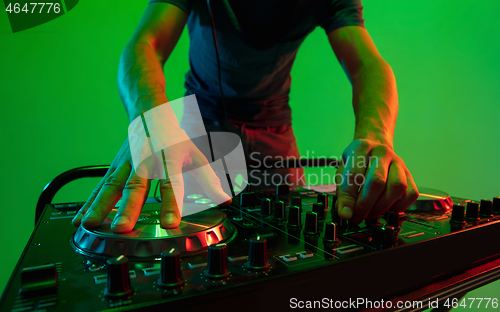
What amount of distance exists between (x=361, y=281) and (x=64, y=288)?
44 cm

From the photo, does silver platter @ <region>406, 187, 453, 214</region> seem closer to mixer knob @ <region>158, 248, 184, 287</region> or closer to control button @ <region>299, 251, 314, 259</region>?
control button @ <region>299, 251, 314, 259</region>

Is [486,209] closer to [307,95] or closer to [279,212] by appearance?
[279,212]

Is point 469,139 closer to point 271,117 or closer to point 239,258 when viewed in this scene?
point 271,117

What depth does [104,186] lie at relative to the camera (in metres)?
0.68

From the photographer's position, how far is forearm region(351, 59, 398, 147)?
1.08 meters

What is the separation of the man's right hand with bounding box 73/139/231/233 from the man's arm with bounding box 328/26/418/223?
1.08 ft

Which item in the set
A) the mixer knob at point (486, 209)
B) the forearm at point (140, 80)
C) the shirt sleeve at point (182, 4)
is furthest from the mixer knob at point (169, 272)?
the shirt sleeve at point (182, 4)

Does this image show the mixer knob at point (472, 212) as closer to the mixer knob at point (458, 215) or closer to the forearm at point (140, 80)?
the mixer knob at point (458, 215)

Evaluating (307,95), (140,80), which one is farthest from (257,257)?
(307,95)

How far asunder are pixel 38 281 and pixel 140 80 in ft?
2.46

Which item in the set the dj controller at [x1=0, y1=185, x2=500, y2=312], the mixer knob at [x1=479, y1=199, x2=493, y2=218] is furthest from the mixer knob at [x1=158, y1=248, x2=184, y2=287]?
the mixer knob at [x1=479, y1=199, x2=493, y2=218]

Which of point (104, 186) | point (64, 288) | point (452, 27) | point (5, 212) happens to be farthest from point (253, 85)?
point (452, 27)

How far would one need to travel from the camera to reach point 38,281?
0.38 meters

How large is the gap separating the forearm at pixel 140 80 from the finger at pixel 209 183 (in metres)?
0.26
